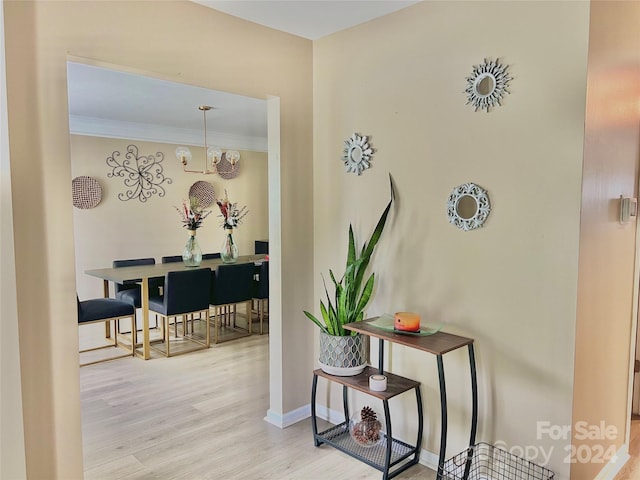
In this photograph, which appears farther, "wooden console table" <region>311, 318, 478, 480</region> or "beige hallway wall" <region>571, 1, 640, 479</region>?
"wooden console table" <region>311, 318, 478, 480</region>

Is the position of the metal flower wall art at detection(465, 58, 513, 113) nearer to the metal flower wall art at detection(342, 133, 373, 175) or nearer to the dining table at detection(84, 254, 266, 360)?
the metal flower wall art at detection(342, 133, 373, 175)

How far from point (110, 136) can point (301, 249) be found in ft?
11.3

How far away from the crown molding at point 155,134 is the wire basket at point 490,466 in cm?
432

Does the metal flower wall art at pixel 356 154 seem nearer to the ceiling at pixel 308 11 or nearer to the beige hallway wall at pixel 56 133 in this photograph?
the ceiling at pixel 308 11

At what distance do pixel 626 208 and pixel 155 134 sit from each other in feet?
16.3

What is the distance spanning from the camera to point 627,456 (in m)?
2.71

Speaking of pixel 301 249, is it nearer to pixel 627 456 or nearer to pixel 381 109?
pixel 381 109

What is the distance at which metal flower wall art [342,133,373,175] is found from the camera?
2814 millimetres

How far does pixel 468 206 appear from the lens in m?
2.40

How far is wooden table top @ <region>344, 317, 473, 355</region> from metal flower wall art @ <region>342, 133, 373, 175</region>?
3.11 feet

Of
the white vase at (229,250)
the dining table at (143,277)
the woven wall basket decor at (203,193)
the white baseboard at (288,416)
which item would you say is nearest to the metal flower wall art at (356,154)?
the white baseboard at (288,416)

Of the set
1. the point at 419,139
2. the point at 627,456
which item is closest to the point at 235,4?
the point at 419,139

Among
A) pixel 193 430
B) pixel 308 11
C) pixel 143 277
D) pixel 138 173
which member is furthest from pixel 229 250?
pixel 308 11

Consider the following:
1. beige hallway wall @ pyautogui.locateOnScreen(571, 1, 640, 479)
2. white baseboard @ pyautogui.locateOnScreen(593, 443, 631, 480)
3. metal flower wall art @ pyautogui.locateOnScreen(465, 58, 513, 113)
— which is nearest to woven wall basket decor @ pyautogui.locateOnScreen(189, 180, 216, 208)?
metal flower wall art @ pyautogui.locateOnScreen(465, 58, 513, 113)
